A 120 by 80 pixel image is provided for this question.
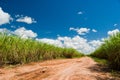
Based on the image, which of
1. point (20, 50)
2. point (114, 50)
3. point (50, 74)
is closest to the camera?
point (50, 74)

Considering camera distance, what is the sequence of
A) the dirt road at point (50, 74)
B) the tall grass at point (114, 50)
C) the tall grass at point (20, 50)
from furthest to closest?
1. the tall grass at point (114, 50)
2. the tall grass at point (20, 50)
3. the dirt road at point (50, 74)

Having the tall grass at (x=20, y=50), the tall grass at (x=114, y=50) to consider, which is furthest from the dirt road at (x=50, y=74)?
the tall grass at (x=114, y=50)

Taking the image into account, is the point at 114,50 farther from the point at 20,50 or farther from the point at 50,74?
the point at 20,50

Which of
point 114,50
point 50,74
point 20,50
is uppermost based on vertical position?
point 20,50

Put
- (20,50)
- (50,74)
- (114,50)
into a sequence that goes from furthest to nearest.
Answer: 1. (20,50)
2. (114,50)
3. (50,74)

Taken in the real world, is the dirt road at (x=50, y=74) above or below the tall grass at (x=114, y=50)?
below

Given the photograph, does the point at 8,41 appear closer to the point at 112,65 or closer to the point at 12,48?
the point at 12,48

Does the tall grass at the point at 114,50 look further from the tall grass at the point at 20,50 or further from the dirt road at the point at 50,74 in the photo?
the tall grass at the point at 20,50

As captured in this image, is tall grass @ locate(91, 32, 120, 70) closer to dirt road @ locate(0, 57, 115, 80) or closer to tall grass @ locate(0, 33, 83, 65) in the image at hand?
dirt road @ locate(0, 57, 115, 80)

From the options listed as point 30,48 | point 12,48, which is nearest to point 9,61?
point 12,48

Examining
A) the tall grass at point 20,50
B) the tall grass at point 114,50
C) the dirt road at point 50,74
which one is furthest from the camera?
the tall grass at point 114,50

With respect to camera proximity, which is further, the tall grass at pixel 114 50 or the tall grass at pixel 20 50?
the tall grass at pixel 114 50

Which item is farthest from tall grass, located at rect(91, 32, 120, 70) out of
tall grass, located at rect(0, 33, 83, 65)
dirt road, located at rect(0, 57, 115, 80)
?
tall grass, located at rect(0, 33, 83, 65)

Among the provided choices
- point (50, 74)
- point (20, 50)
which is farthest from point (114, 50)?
point (20, 50)
